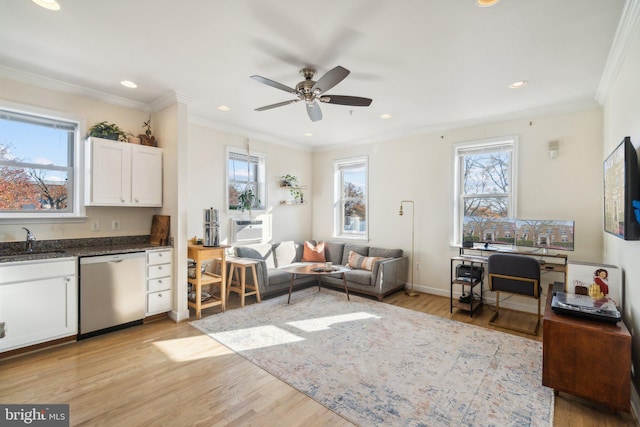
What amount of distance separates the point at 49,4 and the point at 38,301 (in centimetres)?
252

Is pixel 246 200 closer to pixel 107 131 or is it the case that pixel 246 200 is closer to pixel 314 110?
pixel 107 131

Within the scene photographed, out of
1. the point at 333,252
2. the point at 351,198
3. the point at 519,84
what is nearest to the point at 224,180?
the point at 333,252

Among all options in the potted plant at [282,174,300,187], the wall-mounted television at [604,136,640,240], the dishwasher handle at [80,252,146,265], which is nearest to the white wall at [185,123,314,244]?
the potted plant at [282,174,300,187]

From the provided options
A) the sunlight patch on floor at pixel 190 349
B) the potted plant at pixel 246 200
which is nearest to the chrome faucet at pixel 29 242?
the sunlight patch on floor at pixel 190 349

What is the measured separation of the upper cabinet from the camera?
3.31m

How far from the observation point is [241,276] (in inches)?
170

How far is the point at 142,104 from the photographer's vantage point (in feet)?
12.7

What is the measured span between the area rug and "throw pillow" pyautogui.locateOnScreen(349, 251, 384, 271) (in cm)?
91

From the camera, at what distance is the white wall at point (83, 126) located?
9.91 ft

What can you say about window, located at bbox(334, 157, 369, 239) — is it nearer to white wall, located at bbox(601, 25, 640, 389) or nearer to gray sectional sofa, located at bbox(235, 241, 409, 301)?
gray sectional sofa, located at bbox(235, 241, 409, 301)

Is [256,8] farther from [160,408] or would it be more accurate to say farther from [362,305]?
[362,305]

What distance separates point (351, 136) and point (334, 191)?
47.9 inches

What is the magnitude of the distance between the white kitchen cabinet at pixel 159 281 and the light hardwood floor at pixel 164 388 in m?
0.52

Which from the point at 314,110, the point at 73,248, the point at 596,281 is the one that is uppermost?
the point at 314,110
